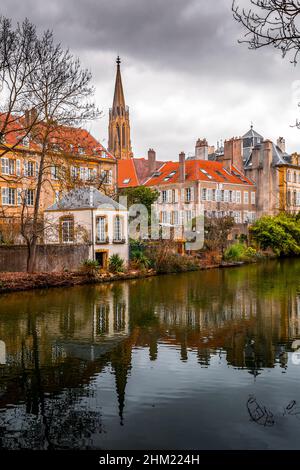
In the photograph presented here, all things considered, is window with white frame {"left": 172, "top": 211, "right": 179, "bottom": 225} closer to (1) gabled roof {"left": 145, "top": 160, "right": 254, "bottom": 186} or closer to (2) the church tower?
(1) gabled roof {"left": 145, "top": 160, "right": 254, "bottom": 186}

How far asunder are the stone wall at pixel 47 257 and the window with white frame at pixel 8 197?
45.4ft

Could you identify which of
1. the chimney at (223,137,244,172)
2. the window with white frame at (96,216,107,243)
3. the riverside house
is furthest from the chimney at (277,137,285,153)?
the window with white frame at (96,216,107,243)

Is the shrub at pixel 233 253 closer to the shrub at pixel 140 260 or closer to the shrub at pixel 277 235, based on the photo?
the shrub at pixel 277 235

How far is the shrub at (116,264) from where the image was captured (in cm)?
3184

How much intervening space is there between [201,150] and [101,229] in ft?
108

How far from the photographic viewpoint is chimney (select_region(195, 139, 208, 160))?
62.0 m

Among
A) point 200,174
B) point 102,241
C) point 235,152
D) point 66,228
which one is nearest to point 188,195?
point 200,174

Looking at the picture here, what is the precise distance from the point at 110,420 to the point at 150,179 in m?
52.0

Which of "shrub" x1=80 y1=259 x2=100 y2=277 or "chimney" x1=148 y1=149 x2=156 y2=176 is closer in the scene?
"shrub" x1=80 y1=259 x2=100 y2=277

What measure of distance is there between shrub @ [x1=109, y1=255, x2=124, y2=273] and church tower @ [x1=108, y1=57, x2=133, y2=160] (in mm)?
54229

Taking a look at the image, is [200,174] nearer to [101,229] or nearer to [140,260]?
[140,260]

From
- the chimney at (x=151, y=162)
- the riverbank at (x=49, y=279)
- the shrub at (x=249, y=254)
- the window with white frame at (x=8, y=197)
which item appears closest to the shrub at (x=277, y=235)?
the shrub at (x=249, y=254)

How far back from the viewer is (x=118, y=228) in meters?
33.7

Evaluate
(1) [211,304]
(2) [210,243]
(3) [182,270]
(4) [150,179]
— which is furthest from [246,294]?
(4) [150,179]
